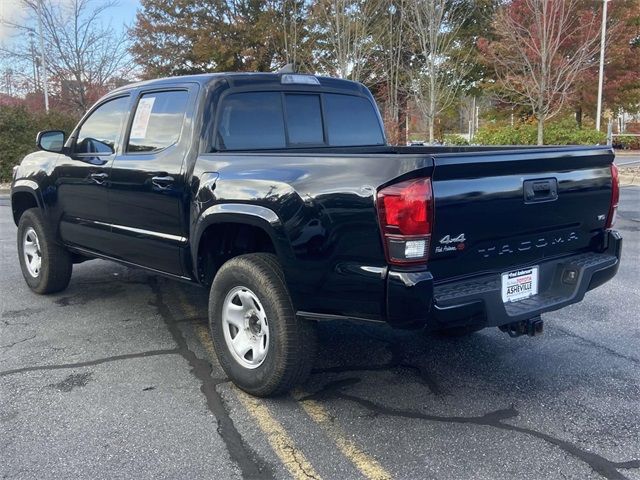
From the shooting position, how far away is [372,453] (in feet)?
10.1

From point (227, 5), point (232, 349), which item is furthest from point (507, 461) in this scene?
point (227, 5)

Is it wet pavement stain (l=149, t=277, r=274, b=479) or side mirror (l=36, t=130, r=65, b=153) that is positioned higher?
side mirror (l=36, t=130, r=65, b=153)

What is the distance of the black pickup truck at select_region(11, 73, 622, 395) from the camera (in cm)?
301

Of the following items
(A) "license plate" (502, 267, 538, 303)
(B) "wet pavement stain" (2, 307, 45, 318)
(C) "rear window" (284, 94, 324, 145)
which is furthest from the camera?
(B) "wet pavement stain" (2, 307, 45, 318)

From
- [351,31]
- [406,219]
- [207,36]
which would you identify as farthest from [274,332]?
[207,36]

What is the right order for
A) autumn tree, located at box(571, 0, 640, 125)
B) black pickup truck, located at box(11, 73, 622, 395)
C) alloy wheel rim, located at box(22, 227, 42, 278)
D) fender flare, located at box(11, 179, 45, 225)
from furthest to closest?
autumn tree, located at box(571, 0, 640, 125) → alloy wheel rim, located at box(22, 227, 42, 278) → fender flare, located at box(11, 179, 45, 225) → black pickup truck, located at box(11, 73, 622, 395)

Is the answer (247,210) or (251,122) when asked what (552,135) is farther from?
(247,210)

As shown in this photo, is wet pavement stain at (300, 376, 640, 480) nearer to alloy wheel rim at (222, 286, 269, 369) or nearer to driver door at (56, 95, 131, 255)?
alloy wheel rim at (222, 286, 269, 369)

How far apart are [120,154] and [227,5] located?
2708 cm

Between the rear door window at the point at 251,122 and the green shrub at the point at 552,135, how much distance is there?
16.9m

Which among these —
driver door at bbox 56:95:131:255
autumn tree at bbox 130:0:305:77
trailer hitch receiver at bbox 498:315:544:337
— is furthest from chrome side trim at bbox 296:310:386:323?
autumn tree at bbox 130:0:305:77

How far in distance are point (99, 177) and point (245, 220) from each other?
1.88 m

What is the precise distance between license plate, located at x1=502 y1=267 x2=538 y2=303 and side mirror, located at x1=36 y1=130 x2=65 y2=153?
157 inches

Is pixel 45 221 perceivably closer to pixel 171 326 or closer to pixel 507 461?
pixel 171 326
